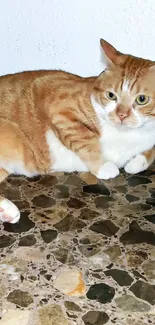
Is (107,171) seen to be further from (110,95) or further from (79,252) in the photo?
(79,252)

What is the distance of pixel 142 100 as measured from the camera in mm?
1546

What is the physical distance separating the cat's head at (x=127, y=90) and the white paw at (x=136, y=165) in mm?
213

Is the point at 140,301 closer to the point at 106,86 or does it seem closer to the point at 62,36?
the point at 106,86

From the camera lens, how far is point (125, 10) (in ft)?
5.82

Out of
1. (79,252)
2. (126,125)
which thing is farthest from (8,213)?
(126,125)

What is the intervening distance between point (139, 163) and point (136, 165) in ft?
0.05

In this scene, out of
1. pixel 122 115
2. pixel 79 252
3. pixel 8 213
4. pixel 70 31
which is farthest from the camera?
pixel 70 31

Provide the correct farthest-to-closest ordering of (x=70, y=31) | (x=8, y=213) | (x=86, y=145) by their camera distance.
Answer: (x=70, y=31)
(x=86, y=145)
(x=8, y=213)

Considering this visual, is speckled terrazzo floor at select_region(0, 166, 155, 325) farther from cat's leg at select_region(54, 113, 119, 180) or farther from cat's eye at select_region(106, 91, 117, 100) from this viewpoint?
cat's eye at select_region(106, 91, 117, 100)

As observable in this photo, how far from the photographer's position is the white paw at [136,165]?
1.75m

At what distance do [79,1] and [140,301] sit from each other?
113 cm

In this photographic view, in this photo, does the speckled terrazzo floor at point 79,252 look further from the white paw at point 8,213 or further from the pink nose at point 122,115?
the pink nose at point 122,115

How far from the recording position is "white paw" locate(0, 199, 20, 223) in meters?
1.42

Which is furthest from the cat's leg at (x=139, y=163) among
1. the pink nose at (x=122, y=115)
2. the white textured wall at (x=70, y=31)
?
the white textured wall at (x=70, y=31)
